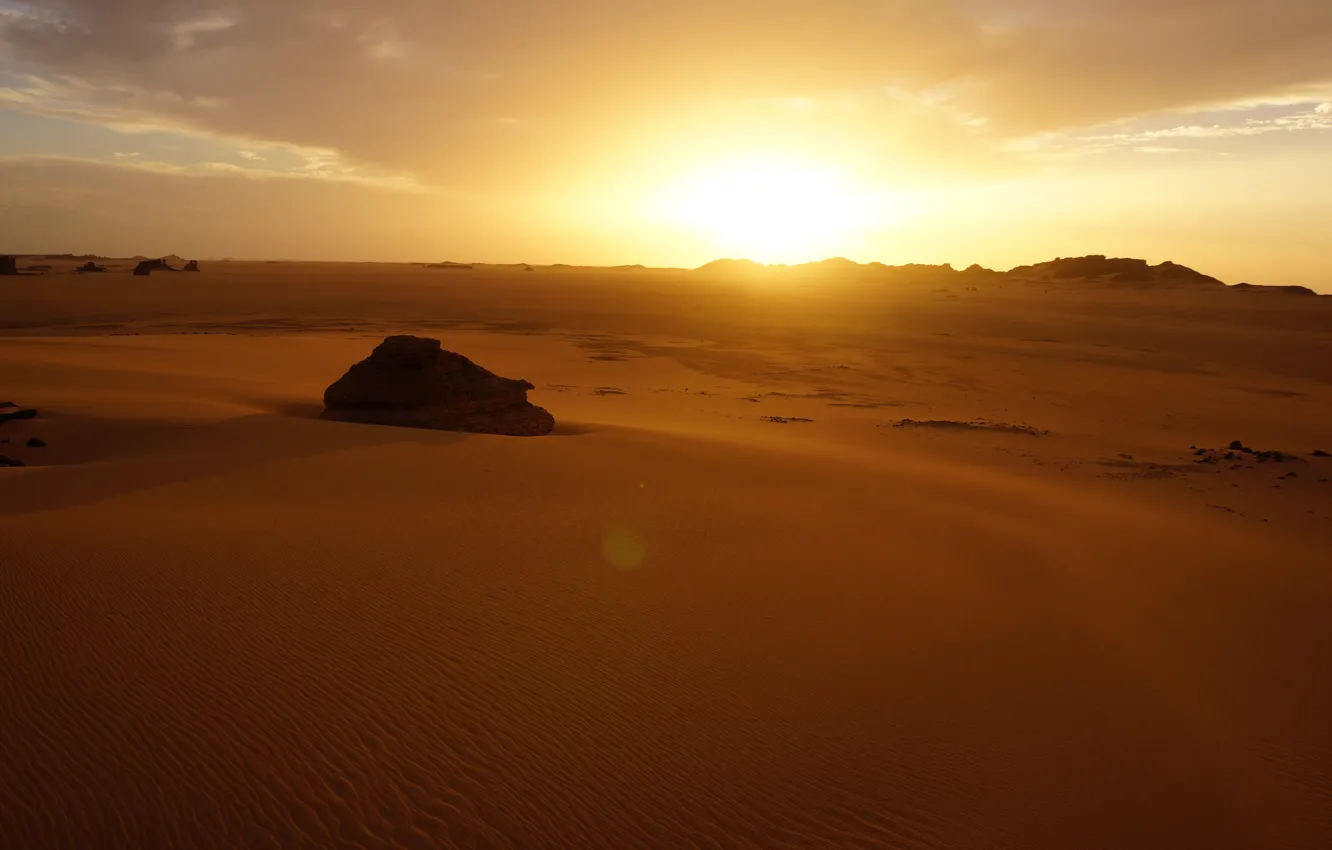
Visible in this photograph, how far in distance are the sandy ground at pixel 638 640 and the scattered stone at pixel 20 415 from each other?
0.16 meters

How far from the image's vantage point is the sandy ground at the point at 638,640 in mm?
3410

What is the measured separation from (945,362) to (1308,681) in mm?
21944

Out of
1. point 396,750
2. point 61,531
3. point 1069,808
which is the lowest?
point 1069,808

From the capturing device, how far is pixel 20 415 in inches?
404

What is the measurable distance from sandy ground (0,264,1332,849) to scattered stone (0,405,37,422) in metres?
0.16

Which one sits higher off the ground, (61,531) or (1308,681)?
(61,531)

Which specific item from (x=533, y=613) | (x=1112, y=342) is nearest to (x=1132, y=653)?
(x=533, y=613)

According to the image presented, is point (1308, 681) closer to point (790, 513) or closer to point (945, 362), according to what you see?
point (790, 513)

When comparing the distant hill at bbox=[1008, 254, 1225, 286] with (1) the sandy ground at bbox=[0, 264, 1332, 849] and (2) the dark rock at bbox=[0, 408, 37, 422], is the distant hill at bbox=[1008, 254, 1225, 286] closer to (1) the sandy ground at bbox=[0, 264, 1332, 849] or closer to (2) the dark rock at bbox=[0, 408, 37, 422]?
(1) the sandy ground at bbox=[0, 264, 1332, 849]

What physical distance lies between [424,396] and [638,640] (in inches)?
291

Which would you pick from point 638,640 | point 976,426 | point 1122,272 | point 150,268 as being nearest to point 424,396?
point 638,640

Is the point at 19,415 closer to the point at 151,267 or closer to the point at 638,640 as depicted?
the point at 638,640

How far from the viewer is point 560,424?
1245 cm

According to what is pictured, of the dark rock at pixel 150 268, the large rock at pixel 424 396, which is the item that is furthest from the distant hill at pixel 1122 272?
the dark rock at pixel 150 268
